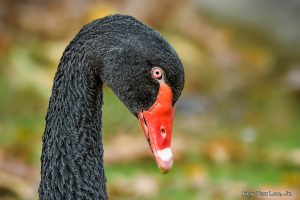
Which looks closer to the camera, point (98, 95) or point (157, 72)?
point (157, 72)

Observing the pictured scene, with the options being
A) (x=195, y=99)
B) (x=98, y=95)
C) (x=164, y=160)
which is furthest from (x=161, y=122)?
(x=195, y=99)

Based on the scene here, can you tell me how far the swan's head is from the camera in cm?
258

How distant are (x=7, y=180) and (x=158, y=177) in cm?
98

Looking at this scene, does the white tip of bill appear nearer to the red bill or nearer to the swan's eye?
the red bill

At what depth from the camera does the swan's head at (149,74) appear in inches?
102

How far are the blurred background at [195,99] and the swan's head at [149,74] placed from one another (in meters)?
1.91

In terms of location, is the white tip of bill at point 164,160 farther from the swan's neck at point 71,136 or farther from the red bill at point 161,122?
the swan's neck at point 71,136

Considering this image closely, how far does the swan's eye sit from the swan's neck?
225 millimetres

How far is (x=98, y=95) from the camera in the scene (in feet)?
9.14

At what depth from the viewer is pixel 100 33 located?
8.75 feet

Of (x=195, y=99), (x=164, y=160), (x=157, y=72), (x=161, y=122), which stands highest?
(x=195, y=99)

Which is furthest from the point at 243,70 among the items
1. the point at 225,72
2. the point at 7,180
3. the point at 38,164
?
the point at 7,180

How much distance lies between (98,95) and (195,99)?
11.5ft

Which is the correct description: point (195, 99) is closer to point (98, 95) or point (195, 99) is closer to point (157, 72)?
point (98, 95)
